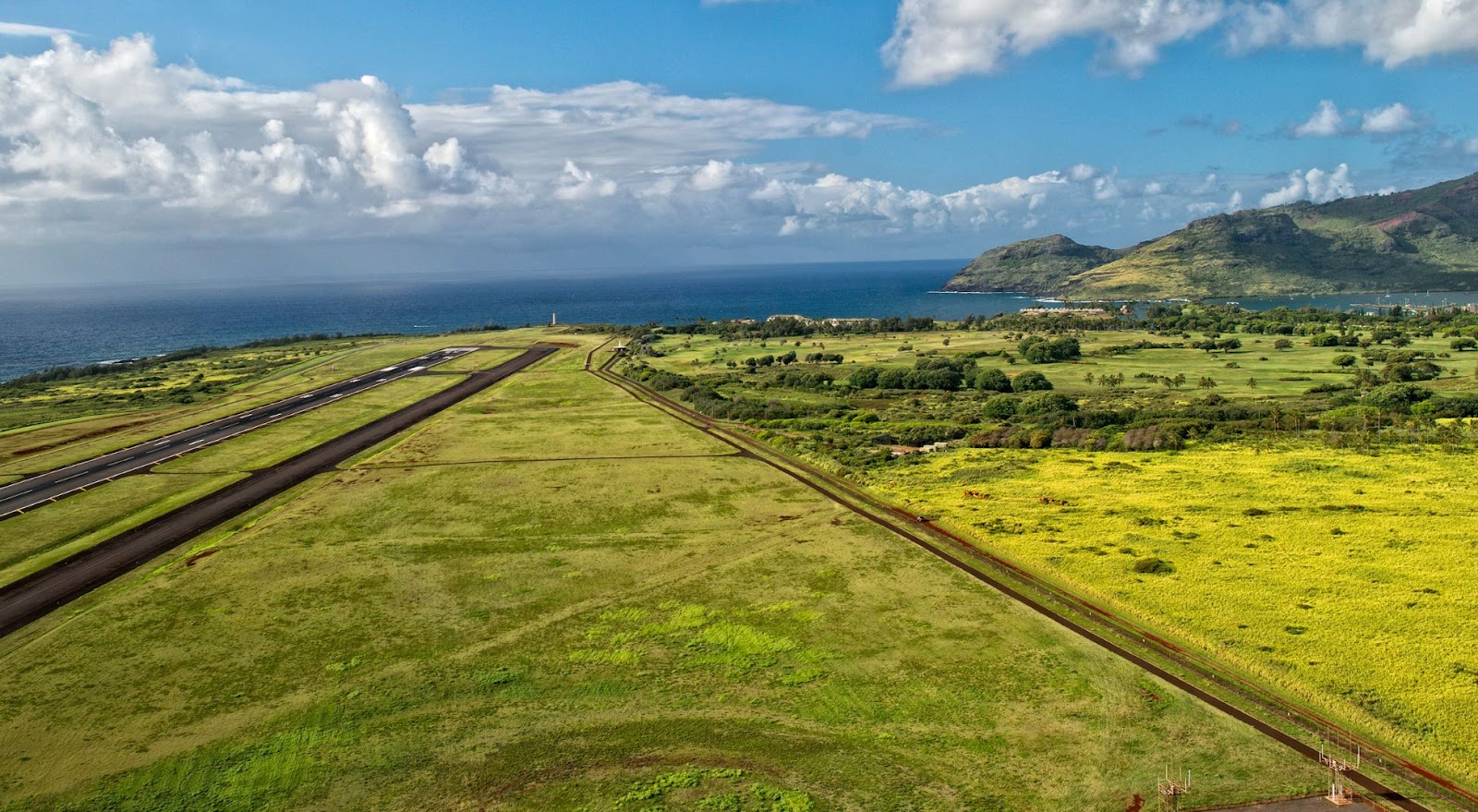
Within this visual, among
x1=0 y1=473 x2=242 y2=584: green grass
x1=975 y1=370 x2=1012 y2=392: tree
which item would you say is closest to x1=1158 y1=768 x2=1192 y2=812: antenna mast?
x1=0 y1=473 x2=242 y2=584: green grass

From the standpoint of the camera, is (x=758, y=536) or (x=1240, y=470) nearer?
(x=758, y=536)

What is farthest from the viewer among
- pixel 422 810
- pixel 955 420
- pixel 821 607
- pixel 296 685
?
pixel 955 420

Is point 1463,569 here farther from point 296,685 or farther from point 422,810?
point 296,685

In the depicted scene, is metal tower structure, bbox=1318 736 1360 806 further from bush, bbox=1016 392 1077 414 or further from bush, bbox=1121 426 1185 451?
bush, bbox=1016 392 1077 414

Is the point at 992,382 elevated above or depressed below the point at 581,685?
above

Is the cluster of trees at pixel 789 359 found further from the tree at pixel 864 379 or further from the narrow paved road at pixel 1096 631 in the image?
the narrow paved road at pixel 1096 631

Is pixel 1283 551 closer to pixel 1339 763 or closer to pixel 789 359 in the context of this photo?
pixel 1339 763

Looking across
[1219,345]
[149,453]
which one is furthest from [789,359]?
[149,453]

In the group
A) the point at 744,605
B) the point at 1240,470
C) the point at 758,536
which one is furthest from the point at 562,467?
the point at 1240,470
